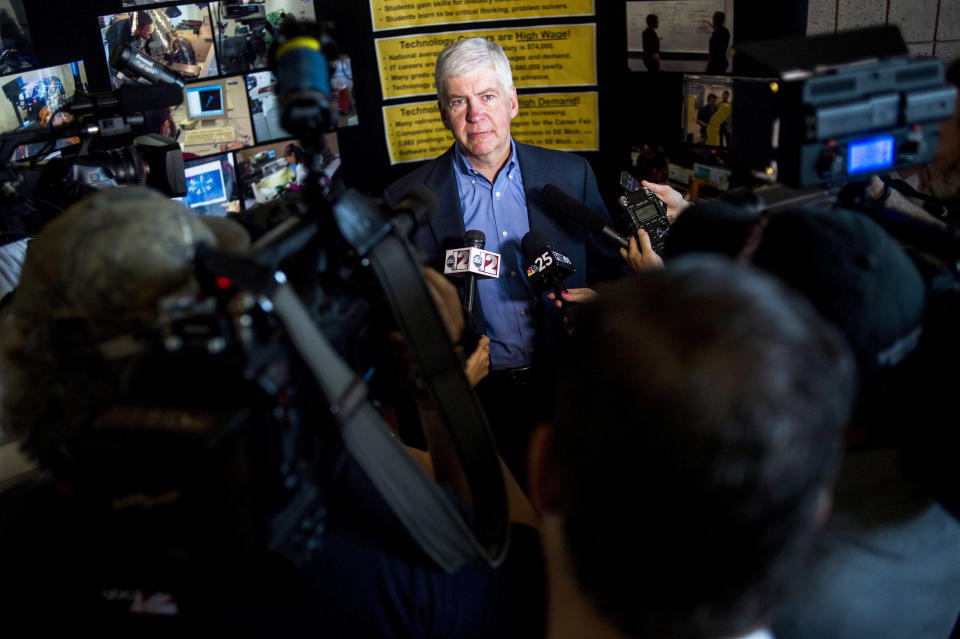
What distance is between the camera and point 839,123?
0.96 m

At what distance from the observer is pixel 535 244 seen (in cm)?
194

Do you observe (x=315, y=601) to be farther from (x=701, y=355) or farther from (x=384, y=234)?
(x=701, y=355)

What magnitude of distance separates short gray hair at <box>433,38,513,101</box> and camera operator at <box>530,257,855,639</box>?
1.77 metres

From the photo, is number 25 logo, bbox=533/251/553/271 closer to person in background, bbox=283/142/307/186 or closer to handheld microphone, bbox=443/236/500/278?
handheld microphone, bbox=443/236/500/278

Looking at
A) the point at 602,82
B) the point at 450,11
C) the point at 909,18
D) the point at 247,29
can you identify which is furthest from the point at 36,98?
the point at 909,18

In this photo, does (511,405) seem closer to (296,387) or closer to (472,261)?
(472,261)

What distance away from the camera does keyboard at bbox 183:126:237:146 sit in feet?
8.46

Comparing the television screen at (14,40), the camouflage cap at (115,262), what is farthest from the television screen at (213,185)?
the camouflage cap at (115,262)

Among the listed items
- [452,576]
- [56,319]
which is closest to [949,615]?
[452,576]

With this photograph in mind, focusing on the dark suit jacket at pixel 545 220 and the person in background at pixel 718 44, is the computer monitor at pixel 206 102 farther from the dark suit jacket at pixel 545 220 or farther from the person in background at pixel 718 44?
the person in background at pixel 718 44

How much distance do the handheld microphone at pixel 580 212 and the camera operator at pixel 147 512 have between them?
1.15 meters

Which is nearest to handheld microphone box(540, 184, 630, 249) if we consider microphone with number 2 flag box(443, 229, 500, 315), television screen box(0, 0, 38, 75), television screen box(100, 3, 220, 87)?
microphone with number 2 flag box(443, 229, 500, 315)

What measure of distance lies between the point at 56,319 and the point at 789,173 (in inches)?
39.5

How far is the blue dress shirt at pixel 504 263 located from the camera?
2.26 meters
